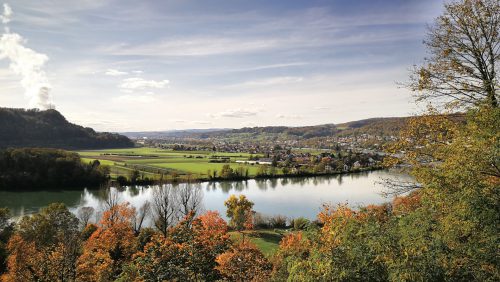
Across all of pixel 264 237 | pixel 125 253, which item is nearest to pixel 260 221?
pixel 264 237

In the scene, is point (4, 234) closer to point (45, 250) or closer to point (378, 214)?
point (45, 250)

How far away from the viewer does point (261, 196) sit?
5184 centimetres

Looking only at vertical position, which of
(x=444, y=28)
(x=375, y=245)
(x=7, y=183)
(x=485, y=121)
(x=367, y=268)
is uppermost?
(x=444, y=28)

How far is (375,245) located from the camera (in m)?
6.55

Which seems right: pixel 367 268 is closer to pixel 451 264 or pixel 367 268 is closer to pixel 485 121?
pixel 451 264

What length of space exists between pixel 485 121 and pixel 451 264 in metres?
2.80

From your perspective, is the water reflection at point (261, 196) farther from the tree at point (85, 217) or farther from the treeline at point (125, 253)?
the treeline at point (125, 253)

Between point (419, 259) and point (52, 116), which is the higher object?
point (52, 116)

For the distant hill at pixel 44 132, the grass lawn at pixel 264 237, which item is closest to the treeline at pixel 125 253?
the grass lawn at pixel 264 237

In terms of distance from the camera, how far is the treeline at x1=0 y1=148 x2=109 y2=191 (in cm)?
5367

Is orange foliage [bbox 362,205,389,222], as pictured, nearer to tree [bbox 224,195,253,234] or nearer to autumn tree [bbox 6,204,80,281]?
autumn tree [bbox 6,204,80,281]

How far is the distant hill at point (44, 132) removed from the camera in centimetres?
10269

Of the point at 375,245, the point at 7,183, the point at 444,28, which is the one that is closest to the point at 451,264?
the point at 375,245

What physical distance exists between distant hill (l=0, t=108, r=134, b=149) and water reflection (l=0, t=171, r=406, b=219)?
60575 mm
